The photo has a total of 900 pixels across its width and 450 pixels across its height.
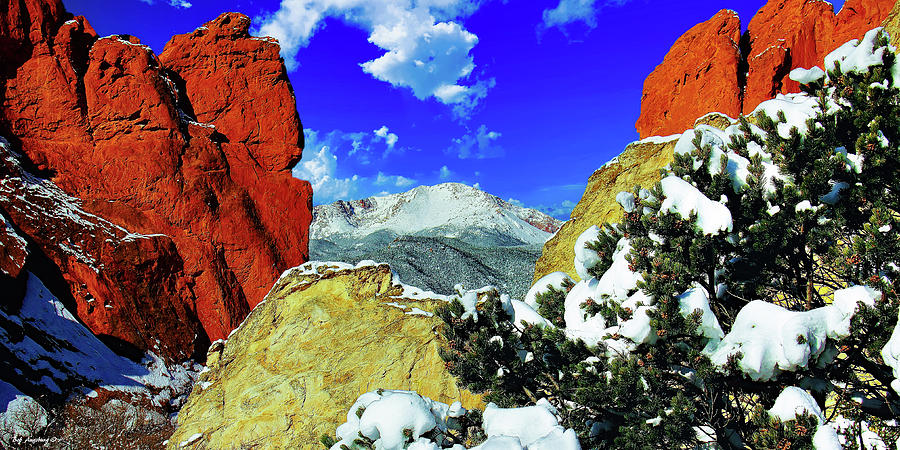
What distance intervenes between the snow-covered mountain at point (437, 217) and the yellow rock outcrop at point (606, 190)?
54.2 metres

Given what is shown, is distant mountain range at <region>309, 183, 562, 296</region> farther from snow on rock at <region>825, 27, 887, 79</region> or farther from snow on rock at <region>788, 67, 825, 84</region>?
snow on rock at <region>825, 27, 887, 79</region>

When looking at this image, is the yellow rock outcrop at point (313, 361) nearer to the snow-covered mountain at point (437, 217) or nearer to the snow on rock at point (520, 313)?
the snow on rock at point (520, 313)

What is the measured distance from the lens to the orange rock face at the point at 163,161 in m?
14.7

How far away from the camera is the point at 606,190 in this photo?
867 centimetres

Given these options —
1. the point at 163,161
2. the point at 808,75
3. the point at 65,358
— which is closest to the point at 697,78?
the point at 808,75

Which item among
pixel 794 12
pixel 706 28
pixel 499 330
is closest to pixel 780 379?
pixel 499 330

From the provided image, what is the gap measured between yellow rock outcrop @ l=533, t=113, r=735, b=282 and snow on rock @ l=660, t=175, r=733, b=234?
12.8 feet

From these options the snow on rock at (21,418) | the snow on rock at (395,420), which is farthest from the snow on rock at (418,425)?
the snow on rock at (21,418)

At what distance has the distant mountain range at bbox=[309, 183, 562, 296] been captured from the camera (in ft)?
114

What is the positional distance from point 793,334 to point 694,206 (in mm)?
1186

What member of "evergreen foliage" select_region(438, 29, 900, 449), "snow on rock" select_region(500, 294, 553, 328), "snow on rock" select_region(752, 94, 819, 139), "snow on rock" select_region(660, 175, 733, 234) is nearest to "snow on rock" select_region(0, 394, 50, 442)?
"evergreen foliage" select_region(438, 29, 900, 449)

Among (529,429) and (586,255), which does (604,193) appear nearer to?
→ (586,255)

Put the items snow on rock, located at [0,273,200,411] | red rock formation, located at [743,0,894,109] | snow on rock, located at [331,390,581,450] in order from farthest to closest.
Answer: red rock formation, located at [743,0,894,109] → snow on rock, located at [0,273,200,411] → snow on rock, located at [331,390,581,450]

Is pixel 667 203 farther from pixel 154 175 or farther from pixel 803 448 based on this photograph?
pixel 154 175
